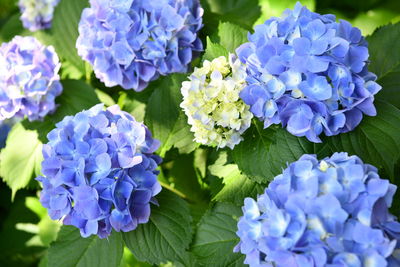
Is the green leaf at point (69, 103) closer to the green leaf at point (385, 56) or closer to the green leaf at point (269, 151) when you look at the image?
the green leaf at point (269, 151)

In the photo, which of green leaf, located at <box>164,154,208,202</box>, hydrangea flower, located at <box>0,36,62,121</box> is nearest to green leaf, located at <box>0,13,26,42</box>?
hydrangea flower, located at <box>0,36,62,121</box>

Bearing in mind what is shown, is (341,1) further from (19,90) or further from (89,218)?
(89,218)

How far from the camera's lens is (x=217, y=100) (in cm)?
136

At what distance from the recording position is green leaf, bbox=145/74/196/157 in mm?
1656

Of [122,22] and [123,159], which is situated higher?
[122,22]

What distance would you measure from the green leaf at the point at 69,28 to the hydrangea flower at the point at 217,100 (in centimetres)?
92

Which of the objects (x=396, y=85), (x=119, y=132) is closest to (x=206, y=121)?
(x=119, y=132)

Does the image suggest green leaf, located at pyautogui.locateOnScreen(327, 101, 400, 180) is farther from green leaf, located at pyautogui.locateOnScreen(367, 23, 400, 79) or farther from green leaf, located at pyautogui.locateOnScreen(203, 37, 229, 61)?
green leaf, located at pyautogui.locateOnScreen(203, 37, 229, 61)

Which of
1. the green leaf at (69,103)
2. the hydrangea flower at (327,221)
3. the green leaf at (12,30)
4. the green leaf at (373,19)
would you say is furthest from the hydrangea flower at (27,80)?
the green leaf at (373,19)

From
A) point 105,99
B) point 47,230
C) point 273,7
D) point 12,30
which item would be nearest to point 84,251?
point 105,99

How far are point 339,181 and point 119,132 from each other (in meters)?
0.63

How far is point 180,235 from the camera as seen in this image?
4.89ft

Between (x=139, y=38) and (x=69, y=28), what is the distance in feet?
2.15

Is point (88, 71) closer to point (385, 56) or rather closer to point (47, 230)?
point (47, 230)
